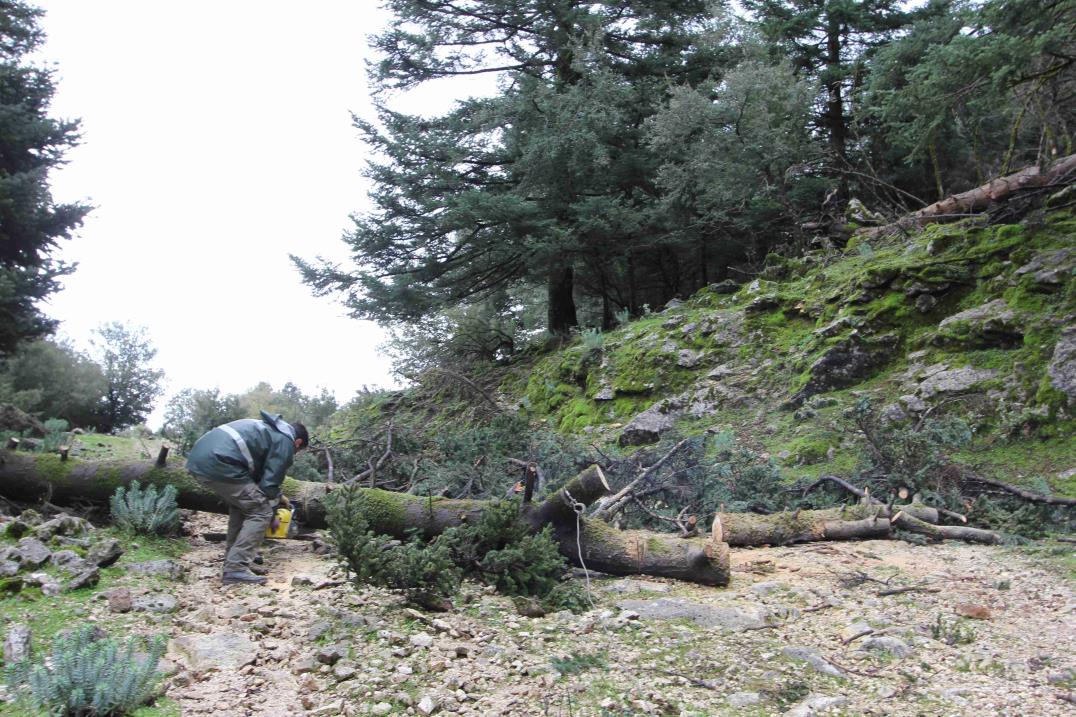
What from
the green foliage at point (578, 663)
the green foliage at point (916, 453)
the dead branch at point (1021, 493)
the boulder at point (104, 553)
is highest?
the green foliage at point (916, 453)

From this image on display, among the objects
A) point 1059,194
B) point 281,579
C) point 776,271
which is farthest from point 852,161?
point 281,579

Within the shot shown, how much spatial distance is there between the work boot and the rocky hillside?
550 centimetres

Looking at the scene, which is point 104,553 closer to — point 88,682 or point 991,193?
point 88,682

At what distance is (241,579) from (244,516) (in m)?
0.62

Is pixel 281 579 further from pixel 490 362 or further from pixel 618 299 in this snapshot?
pixel 618 299

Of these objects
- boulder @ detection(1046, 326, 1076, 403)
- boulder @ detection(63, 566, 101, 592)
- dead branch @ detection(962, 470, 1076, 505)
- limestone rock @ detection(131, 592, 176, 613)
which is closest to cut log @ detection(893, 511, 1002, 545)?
dead branch @ detection(962, 470, 1076, 505)

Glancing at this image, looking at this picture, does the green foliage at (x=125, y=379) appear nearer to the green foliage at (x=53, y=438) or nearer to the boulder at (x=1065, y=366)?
the green foliage at (x=53, y=438)

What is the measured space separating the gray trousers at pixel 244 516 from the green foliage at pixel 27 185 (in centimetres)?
1208

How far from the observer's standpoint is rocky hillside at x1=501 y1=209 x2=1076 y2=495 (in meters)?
7.39

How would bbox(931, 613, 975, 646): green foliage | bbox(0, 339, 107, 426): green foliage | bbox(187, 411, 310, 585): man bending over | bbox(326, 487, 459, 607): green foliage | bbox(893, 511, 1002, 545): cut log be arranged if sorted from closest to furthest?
bbox(931, 613, 975, 646): green foliage, bbox(326, 487, 459, 607): green foliage, bbox(187, 411, 310, 585): man bending over, bbox(893, 511, 1002, 545): cut log, bbox(0, 339, 107, 426): green foliage

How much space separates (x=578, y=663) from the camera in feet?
11.4

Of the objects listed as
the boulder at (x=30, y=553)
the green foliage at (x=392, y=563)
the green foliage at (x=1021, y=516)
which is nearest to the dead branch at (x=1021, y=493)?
the green foliage at (x=1021, y=516)

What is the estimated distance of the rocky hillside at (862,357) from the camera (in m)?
7.39

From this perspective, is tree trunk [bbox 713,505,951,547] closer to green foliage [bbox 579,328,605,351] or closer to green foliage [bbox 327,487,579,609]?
green foliage [bbox 327,487,579,609]
